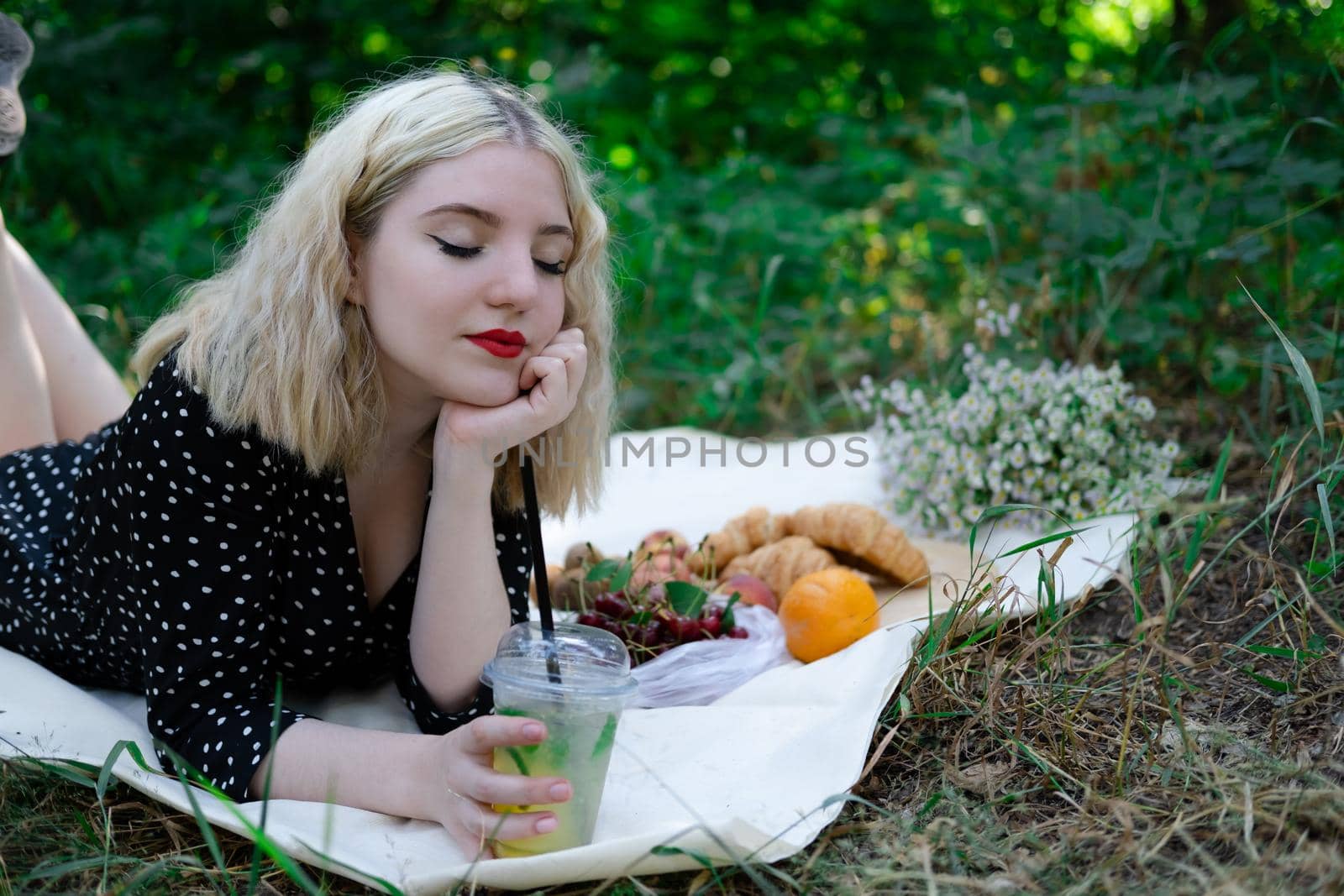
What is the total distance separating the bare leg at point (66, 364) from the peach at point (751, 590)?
5.48 feet

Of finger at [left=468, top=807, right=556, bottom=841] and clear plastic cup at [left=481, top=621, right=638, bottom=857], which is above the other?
clear plastic cup at [left=481, top=621, right=638, bottom=857]

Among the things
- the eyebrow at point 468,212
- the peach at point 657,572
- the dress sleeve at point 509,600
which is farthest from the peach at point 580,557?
the eyebrow at point 468,212

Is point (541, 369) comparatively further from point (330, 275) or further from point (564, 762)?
point (564, 762)

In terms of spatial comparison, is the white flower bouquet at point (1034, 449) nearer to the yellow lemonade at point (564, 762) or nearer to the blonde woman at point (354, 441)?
the blonde woman at point (354, 441)

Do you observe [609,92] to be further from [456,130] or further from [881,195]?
[456,130]

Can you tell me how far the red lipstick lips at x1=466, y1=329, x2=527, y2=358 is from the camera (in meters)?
1.82

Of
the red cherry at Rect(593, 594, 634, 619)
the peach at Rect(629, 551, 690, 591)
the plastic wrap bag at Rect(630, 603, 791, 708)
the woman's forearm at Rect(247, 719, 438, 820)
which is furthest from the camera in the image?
the peach at Rect(629, 551, 690, 591)

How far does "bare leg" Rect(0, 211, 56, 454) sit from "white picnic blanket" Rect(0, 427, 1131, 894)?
639 millimetres

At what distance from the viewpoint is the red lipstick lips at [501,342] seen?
5.98 ft

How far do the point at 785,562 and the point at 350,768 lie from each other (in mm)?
1234

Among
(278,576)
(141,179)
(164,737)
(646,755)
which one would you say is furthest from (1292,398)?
(141,179)

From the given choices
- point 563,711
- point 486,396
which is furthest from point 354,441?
point 563,711

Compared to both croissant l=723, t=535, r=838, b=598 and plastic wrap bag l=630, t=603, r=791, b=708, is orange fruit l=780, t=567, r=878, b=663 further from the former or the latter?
croissant l=723, t=535, r=838, b=598

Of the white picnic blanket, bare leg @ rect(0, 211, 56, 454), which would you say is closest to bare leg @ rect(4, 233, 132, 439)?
bare leg @ rect(0, 211, 56, 454)
